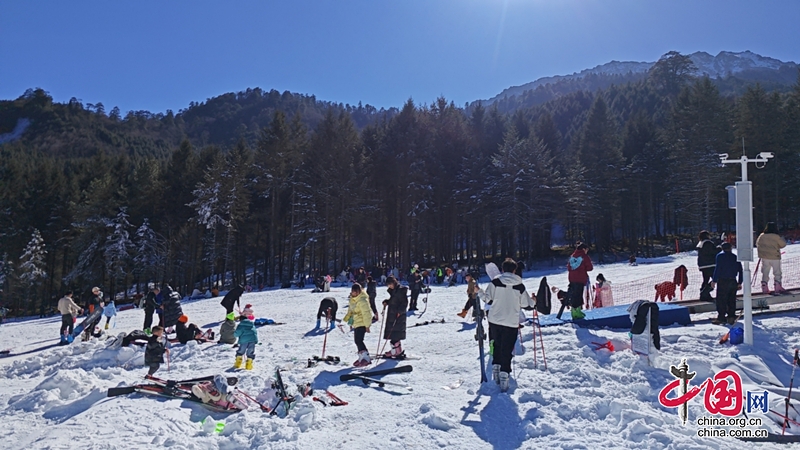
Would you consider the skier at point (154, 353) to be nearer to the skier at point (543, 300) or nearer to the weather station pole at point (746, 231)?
the skier at point (543, 300)

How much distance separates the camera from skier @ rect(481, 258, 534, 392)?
7.43m

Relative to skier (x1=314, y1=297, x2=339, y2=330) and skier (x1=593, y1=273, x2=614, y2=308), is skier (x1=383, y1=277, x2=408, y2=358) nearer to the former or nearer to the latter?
skier (x1=314, y1=297, x2=339, y2=330)

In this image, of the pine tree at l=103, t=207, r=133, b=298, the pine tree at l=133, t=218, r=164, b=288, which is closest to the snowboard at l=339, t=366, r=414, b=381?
the pine tree at l=103, t=207, r=133, b=298

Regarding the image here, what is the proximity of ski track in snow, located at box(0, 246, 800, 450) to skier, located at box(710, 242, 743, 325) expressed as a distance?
0.53m

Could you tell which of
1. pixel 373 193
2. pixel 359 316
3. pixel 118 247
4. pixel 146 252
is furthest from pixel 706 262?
pixel 146 252

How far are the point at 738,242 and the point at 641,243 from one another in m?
42.8

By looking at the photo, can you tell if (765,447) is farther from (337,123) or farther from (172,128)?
(172,128)

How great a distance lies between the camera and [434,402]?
7082mm

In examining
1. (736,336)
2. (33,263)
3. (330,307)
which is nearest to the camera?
(736,336)

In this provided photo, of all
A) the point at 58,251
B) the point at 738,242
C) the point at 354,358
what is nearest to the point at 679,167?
the point at 738,242

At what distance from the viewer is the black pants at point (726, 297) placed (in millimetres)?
10141

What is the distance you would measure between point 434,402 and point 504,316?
1620mm

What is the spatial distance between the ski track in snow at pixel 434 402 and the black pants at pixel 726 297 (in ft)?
1.71

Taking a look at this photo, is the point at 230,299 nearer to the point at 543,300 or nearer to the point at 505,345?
the point at 543,300
